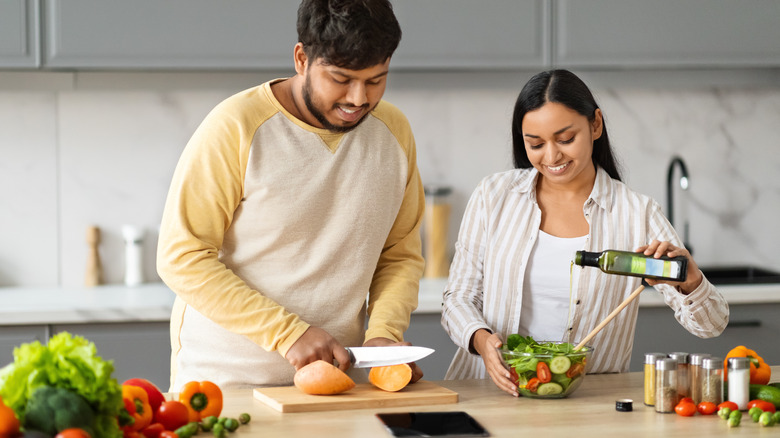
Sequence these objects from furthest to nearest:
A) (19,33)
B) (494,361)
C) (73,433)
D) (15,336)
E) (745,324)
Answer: (745,324) → (19,33) → (15,336) → (494,361) → (73,433)

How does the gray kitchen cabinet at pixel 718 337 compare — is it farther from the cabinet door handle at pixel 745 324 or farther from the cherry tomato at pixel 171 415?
the cherry tomato at pixel 171 415

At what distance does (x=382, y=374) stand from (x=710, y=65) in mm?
2029

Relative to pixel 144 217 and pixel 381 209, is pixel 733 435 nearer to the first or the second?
pixel 381 209

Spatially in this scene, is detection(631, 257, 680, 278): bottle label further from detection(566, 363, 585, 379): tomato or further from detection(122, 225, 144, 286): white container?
detection(122, 225, 144, 286): white container

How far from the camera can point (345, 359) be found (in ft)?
5.23

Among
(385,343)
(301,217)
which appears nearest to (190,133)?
(301,217)

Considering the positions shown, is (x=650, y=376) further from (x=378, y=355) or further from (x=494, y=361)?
(x=378, y=355)

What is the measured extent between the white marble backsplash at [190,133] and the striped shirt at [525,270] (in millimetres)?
1332

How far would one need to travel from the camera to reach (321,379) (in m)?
1.52

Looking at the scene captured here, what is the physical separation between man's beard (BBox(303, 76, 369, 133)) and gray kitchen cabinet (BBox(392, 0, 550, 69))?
1269 millimetres

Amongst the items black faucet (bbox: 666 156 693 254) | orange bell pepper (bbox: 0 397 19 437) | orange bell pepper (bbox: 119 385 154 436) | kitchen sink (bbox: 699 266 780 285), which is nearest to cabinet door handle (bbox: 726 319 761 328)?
kitchen sink (bbox: 699 266 780 285)

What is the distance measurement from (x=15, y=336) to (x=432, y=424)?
1683 millimetres

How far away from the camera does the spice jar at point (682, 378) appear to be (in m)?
1.53

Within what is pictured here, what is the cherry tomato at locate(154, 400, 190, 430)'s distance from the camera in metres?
1.34
